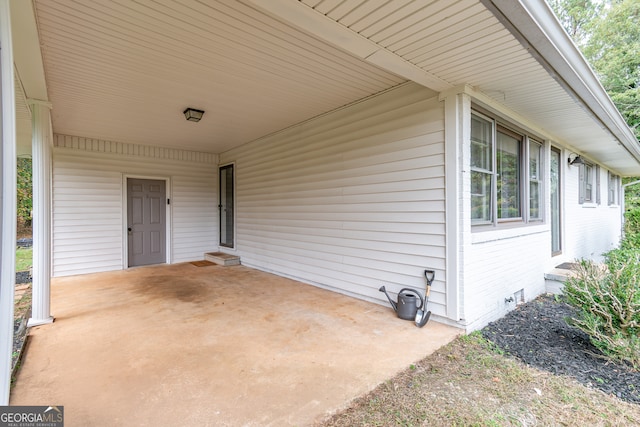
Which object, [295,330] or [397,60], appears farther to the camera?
[295,330]

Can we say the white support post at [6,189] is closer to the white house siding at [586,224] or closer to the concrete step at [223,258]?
the concrete step at [223,258]

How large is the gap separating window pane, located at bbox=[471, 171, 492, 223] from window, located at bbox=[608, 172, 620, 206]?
28.3 ft

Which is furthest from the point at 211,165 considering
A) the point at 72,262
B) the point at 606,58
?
the point at 606,58

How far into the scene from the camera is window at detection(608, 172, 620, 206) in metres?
9.15

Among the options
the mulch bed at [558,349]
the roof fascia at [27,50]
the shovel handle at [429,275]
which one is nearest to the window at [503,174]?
the shovel handle at [429,275]

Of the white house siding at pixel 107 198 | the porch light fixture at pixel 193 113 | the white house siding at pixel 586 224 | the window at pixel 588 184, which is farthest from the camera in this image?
the window at pixel 588 184

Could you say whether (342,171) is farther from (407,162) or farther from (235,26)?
(235,26)

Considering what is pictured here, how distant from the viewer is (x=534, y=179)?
4.57m

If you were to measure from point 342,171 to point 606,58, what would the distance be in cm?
1582

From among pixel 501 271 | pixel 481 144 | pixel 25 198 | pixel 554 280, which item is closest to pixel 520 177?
pixel 481 144

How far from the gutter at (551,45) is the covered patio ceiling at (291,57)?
0.04 ft

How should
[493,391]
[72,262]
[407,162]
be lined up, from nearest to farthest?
[493,391]
[407,162]
[72,262]

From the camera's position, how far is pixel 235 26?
7.79ft

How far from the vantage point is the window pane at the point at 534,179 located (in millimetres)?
4495
